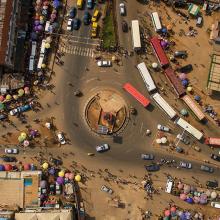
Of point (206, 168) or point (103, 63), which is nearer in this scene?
point (206, 168)

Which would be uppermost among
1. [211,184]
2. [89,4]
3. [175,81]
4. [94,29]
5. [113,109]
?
[89,4]

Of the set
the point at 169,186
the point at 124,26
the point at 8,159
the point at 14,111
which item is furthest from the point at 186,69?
the point at 8,159

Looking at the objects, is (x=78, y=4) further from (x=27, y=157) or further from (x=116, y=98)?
(x=27, y=157)

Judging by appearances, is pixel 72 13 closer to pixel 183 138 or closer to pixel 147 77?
pixel 147 77

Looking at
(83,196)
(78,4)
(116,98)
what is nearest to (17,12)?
(78,4)

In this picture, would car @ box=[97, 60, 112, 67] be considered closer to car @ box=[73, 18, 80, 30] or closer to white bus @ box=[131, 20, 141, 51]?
white bus @ box=[131, 20, 141, 51]

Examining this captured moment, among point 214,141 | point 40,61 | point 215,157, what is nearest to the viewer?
point 214,141

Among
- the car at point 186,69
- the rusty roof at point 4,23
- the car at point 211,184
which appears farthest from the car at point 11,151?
the car at point 211,184

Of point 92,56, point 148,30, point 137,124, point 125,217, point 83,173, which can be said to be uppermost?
point 148,30

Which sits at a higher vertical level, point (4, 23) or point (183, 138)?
point (4, 23)
